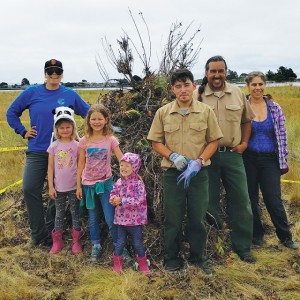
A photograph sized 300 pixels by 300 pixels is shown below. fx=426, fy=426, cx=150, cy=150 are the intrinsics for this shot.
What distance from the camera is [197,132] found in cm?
347

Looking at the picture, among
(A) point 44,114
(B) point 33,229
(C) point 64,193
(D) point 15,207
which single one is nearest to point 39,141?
(A) point 44,114

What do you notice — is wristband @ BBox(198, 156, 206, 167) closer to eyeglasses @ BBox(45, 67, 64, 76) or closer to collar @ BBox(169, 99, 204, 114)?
collar @ BBox(169, 99, 204, 114)

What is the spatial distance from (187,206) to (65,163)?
1254 mm

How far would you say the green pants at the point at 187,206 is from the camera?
3553 millimetres

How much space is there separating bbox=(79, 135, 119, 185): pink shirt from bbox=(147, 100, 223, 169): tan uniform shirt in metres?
0.62

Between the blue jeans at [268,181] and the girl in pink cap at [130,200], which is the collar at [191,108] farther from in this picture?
the blue jeans at [268,181]

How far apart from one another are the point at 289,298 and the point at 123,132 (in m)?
2.49

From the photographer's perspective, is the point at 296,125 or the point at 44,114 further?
the point at 296,125

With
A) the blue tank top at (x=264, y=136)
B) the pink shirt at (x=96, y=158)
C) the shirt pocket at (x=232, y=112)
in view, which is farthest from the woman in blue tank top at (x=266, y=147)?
the pink shirt at (x=96, y=158)

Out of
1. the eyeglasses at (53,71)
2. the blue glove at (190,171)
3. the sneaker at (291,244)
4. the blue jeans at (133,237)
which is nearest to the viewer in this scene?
the blue glove at (190,171)

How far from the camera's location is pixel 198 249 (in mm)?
3775

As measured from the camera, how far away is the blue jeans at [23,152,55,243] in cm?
431

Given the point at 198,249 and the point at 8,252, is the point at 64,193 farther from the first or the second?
the point at 198,249

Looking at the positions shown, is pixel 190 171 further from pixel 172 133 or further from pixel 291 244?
pixel 291 244
